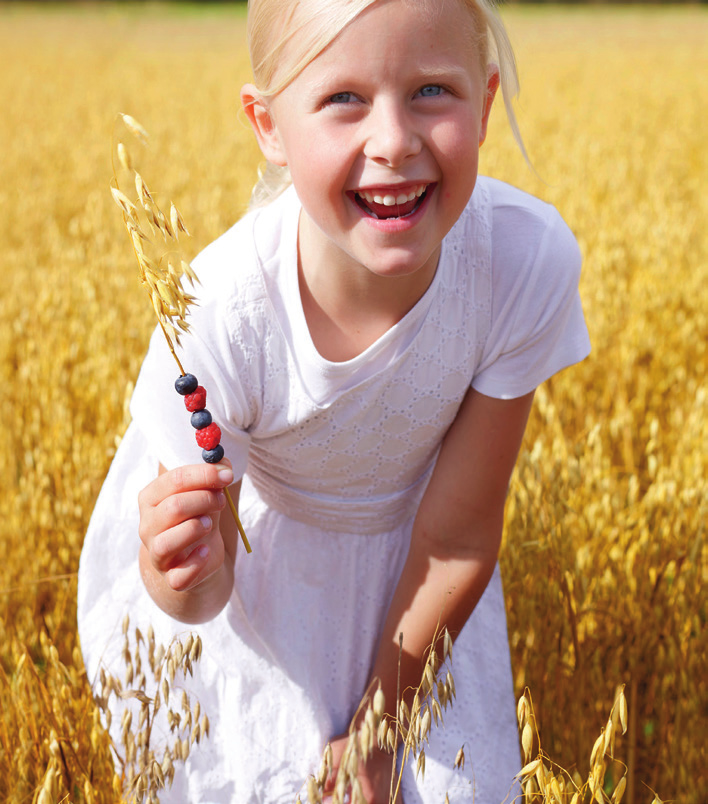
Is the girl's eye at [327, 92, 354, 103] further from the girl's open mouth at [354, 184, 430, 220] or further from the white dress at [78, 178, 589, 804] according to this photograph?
the white dress at [78, 178, 589, 804]

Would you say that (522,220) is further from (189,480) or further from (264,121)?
(189,480)

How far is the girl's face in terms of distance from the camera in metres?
1.02

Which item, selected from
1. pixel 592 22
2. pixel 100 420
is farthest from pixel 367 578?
pixel 592 22

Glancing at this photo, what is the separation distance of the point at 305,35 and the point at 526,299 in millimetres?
500

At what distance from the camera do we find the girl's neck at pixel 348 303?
1.29 metres

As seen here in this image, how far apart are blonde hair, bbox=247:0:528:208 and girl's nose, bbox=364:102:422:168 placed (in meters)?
0.11

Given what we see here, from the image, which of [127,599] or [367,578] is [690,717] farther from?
[127,599]

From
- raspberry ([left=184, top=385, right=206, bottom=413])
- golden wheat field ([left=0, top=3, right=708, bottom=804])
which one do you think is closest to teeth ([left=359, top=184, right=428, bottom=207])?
golden wheat field ([left=0, top=3, right=708, bottom=804])

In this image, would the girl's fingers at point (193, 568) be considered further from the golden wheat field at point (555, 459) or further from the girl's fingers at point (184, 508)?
the golden wheat field at point (555, 459)

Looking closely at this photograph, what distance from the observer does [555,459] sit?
2006mm

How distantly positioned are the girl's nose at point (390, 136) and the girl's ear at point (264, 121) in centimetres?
22

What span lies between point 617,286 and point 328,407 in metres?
2.07

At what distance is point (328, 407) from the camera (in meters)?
1.30

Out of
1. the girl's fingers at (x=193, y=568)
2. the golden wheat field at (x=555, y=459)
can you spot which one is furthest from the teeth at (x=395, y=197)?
the girl's fingers at (x=193, y=568)
